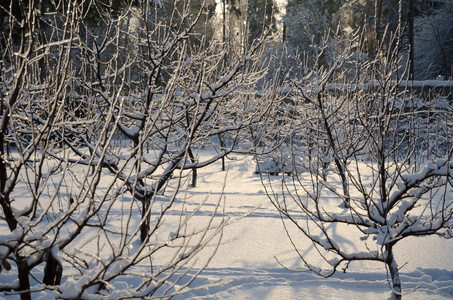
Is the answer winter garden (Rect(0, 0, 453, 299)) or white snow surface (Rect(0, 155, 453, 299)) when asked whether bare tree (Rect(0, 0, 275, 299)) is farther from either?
white snow surface (Rect(0, 155, 453, 299))

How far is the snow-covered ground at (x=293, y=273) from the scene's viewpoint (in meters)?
4.65

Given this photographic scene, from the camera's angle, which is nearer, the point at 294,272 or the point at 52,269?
the point at 52,269

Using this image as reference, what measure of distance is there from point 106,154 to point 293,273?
137 inches

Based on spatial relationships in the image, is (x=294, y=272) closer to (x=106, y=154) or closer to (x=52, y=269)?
(x=106, y=154)

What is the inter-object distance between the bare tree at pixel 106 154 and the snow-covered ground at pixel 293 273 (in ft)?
1.59

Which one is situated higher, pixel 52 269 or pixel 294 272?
pixel 52 269

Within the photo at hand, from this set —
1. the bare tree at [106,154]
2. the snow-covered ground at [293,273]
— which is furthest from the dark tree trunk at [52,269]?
the snow-covered ground at [293,273]

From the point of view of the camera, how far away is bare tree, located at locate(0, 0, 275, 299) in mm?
2152

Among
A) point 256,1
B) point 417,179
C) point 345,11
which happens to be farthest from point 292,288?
point 256,1

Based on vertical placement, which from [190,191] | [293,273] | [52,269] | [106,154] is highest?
[106,154]

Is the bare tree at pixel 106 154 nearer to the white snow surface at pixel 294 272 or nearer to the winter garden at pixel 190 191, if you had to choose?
the winter garden at pixel 190 191

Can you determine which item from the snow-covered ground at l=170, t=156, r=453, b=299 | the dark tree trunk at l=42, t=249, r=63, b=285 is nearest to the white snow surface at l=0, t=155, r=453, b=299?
the snow-covered ground at l=170, t=156, r=453, b=299

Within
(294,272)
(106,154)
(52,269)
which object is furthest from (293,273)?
(52,269)

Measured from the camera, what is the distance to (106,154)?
5.93 meters
